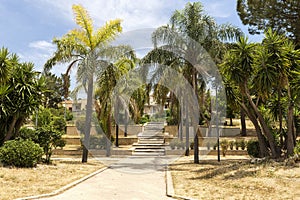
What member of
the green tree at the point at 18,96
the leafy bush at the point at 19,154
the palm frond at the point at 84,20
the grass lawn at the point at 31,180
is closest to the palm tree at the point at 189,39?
the palm frond at the point at 84,20

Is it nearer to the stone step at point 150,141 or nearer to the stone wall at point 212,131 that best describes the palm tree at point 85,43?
the stone step at point 150,141

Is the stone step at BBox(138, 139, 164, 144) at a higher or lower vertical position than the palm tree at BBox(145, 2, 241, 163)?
lower

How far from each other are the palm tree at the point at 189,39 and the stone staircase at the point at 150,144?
→ 5636 millimetres

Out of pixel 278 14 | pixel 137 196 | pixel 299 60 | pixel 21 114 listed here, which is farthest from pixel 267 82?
pixel 278 14

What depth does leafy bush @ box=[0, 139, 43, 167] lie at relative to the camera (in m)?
10.7

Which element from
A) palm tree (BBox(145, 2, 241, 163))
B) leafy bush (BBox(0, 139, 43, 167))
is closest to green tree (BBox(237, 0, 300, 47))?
palm tree (BBox(145, 2, 241, 163))

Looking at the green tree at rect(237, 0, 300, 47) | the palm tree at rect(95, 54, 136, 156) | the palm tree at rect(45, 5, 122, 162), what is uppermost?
the green tree at rect(237, 0, 300, 47)

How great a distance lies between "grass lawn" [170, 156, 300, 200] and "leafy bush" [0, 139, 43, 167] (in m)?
5.48

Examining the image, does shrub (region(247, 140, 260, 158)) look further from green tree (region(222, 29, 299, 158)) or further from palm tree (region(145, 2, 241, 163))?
green tree (region(222, 29, 299, 158))

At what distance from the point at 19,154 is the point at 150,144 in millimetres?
12356

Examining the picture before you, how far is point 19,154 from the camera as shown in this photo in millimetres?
Result: 10828

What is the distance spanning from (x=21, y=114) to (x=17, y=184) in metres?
5.41

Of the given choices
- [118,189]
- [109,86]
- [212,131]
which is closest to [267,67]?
[118,189]

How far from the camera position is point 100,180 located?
984 centimetres
